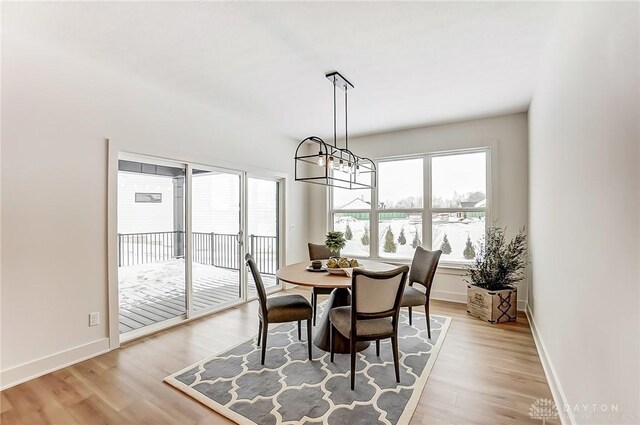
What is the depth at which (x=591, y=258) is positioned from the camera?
1.50 metres

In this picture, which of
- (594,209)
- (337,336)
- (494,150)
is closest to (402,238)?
(494,150)

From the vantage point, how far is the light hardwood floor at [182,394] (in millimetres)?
1969

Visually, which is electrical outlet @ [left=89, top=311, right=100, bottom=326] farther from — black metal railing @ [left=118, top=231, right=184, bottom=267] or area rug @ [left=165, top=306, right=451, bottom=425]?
area rug @ [left=165, top=306, right=451, bottom=425]

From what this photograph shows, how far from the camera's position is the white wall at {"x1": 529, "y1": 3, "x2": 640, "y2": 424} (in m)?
1.09

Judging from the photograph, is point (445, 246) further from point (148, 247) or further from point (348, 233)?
point (148, 247)

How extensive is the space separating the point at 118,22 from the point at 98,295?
7.86ft

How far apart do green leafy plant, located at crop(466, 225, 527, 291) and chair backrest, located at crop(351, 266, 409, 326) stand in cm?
203

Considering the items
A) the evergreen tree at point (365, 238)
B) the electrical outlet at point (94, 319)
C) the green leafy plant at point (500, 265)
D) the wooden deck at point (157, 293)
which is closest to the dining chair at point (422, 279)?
the green leafy plant at point (500, 265)

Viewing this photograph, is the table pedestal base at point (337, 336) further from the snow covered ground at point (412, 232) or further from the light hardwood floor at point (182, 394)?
the snow covered ground at point (412, 232)

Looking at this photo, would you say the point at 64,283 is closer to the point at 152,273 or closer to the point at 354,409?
the point at 152,273

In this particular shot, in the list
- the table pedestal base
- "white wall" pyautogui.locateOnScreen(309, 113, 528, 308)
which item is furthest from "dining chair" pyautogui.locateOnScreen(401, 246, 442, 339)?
"white wall" pyautogui.locateOnScreen(309, 113, 528, 308)

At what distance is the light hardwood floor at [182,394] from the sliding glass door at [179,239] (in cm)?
61

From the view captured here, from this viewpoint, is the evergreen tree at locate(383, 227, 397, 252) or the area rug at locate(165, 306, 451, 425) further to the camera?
the evergreen tree at locate(383, 227, 397, 252)

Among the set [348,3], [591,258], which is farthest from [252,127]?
[591,258]
